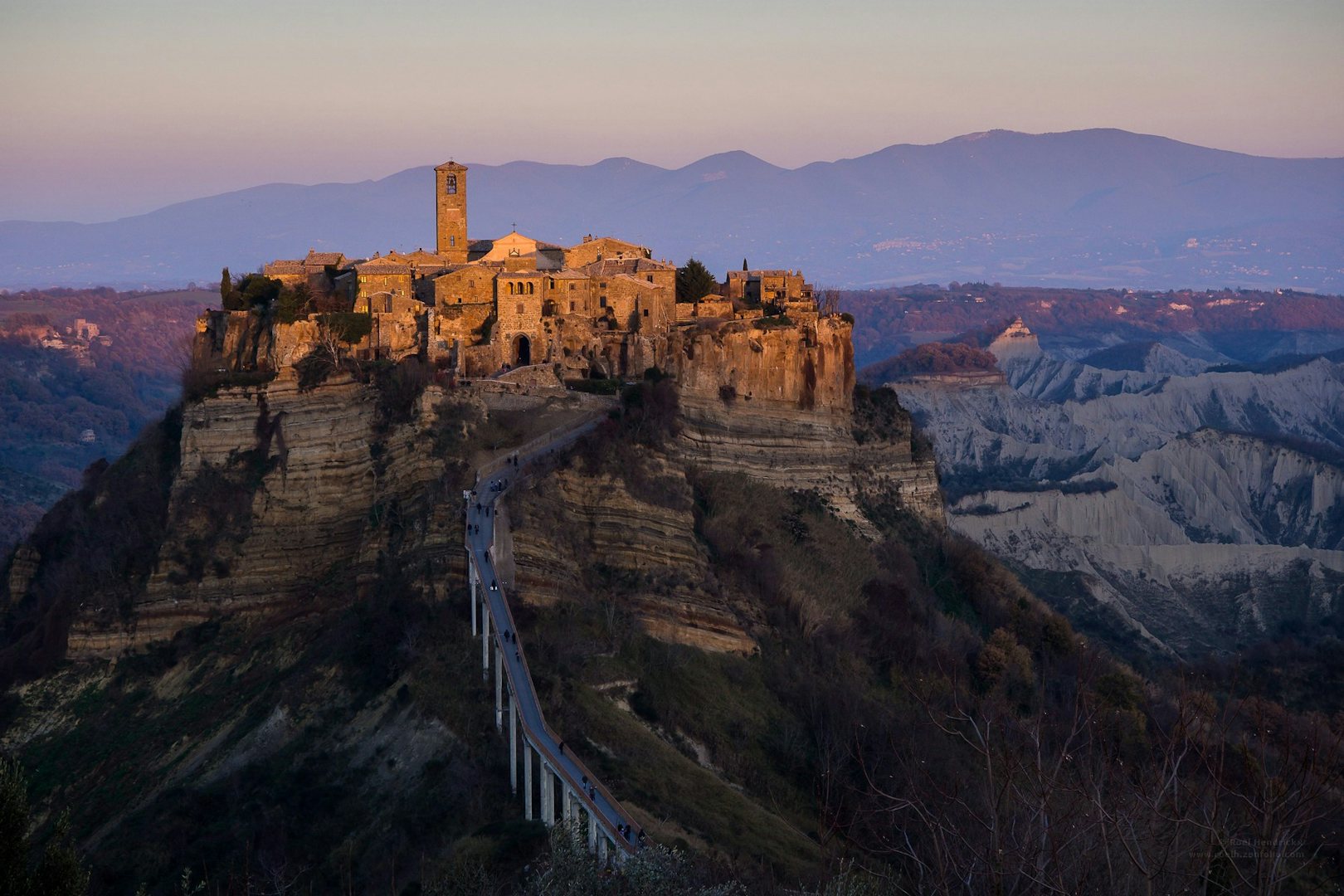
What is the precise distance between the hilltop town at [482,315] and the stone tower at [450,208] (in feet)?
9.14

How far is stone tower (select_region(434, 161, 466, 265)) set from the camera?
59.4 metres

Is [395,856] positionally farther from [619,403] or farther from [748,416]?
[748,416]

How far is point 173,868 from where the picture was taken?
1330 inches

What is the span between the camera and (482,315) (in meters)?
51.2

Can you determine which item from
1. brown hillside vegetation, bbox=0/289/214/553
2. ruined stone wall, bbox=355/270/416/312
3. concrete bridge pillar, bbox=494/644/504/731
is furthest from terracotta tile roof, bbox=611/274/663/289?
brown hillside vegetation, bbox=0/289/214/553

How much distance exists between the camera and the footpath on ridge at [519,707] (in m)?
29.3

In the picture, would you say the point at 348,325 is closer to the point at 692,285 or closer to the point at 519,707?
the point at 692,285

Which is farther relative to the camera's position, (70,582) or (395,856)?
(70,582)

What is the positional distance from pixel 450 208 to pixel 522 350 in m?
11.1

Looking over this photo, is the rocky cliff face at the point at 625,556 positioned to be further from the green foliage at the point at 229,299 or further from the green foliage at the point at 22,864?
the green foliage at the point at 22,864

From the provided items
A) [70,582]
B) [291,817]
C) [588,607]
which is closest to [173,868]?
[291,817]

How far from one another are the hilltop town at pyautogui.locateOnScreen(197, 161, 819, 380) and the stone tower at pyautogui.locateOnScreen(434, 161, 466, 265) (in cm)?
278

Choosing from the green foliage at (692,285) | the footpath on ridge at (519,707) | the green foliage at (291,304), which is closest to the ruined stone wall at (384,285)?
the green foliage at (291,304)

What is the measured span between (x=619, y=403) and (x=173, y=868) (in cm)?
1917
